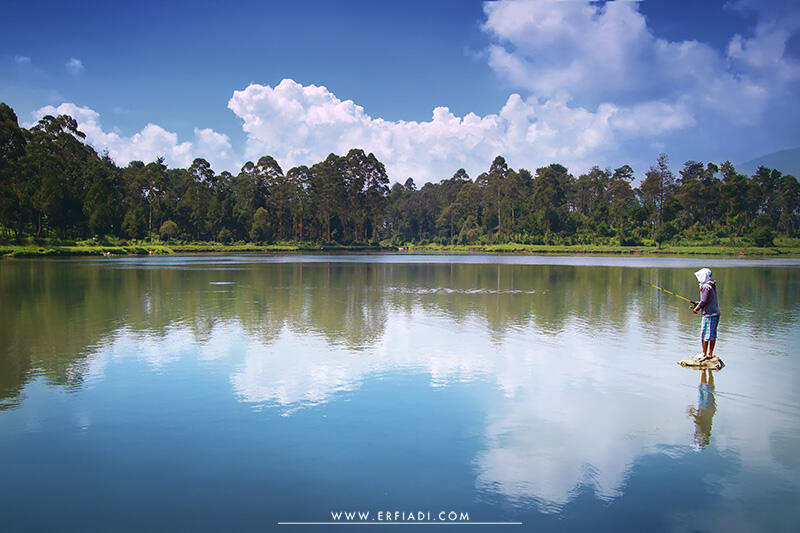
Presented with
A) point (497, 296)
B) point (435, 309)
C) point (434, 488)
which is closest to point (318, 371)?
point (434, 488)

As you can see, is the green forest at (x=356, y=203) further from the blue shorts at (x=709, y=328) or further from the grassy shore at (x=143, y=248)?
the blue shorts at (x=709, y=328)

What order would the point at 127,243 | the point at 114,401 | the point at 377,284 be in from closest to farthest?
the point at 114,401 → the point at 377,284 → the point at 127,243

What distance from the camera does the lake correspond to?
4.73 metres

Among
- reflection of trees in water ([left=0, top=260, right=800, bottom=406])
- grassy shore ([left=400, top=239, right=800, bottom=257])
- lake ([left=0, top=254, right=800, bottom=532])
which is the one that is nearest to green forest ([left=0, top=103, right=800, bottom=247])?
grassy shore ([left=400, top=239, right=800, bottom=257])

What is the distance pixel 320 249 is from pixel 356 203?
1282 centimetres

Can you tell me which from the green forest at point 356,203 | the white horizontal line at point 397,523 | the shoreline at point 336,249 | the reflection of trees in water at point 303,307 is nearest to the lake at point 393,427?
the white horizontal line at point 397,523

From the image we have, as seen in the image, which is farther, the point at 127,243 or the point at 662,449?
the point at 127,243

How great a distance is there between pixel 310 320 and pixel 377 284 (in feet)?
38.0

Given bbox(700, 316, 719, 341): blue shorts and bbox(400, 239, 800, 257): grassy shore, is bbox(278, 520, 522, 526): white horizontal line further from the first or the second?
bbox(400, 239, 800, 257): grassy shore

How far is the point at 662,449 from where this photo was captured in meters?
5.97

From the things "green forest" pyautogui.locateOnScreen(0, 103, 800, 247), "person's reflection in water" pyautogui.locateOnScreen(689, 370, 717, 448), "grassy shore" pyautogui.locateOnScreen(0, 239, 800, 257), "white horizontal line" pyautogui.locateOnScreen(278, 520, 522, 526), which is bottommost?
"white horizontal line" pyautogui.locateOnScreen(278, 520, 522, 526)

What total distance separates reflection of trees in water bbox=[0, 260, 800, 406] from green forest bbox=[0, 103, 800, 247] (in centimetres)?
4962

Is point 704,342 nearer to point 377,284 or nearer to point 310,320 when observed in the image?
point 310,320

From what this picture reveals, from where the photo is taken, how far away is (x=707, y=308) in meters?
9.29
